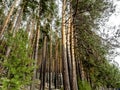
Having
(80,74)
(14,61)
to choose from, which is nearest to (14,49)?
(14,61)

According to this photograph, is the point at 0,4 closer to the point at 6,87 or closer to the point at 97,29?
the point at 97,29

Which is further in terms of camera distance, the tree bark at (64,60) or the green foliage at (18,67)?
the tree bark at (64,60)

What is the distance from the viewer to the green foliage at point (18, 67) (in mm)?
6605

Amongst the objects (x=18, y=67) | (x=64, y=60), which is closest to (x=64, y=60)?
(x=64, y=60)

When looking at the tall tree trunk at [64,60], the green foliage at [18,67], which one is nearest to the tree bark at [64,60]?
the tall tree trunk at [64,60]

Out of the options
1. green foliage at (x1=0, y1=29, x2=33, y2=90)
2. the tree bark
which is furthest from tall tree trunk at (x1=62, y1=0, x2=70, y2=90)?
green foliage at (x1=0, y1=29, x2=33, y2=90)

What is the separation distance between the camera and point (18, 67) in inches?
271

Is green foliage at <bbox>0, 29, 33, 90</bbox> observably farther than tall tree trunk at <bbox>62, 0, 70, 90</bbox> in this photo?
No

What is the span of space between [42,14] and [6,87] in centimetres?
1018

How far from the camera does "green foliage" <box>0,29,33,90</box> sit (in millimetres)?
6605

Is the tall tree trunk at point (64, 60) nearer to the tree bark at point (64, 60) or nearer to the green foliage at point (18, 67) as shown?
the tree bark at point (64, 60)

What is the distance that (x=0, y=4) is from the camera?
54.4ft

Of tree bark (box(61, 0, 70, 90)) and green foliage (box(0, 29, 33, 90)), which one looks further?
tree bark (box(61, 0, 70, 90))

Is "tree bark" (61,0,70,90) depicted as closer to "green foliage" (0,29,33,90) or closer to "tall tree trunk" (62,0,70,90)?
"tall tree trunk" (62,0,70,90)
